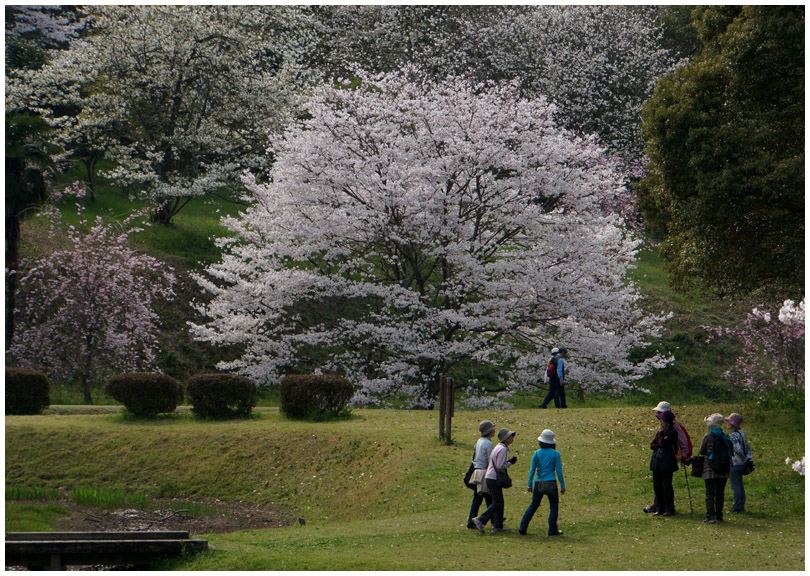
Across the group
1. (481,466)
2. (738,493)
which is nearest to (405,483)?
(481,466)

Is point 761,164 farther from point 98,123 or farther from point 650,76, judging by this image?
point 650,76

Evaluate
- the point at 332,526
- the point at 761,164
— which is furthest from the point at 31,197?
the point at 761,164

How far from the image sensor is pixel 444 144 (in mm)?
26875

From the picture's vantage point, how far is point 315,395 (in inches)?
874

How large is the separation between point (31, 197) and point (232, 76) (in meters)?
18.3

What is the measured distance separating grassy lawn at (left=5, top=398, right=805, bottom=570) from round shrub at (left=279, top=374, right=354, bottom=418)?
57cm

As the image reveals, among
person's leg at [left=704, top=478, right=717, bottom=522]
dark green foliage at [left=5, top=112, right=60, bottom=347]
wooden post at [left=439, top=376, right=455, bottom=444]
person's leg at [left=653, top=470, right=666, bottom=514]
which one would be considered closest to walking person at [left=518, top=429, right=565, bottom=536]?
person's leg at [left=653, top=470, right=666, bottom=514]

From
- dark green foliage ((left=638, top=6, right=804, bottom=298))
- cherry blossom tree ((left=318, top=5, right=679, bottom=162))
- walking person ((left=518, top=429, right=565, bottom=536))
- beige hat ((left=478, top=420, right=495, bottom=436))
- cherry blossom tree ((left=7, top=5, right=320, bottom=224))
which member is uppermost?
cherry blossom tree ((left=318, top=5, right=679, bottom=162))

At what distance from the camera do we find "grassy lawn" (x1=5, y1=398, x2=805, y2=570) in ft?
36.1

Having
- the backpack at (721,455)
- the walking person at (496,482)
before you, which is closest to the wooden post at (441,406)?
the walking person at (496,482)

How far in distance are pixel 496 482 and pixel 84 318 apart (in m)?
18.9

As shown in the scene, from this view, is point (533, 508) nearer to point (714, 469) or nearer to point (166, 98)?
point (714, 469)

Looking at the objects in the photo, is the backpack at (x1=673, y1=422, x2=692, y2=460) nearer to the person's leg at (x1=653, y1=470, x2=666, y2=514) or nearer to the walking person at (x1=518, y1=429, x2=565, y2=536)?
the person's leg at (x1=653, y1=470, x2=666, y2=514)

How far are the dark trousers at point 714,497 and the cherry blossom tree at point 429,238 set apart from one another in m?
12.1
